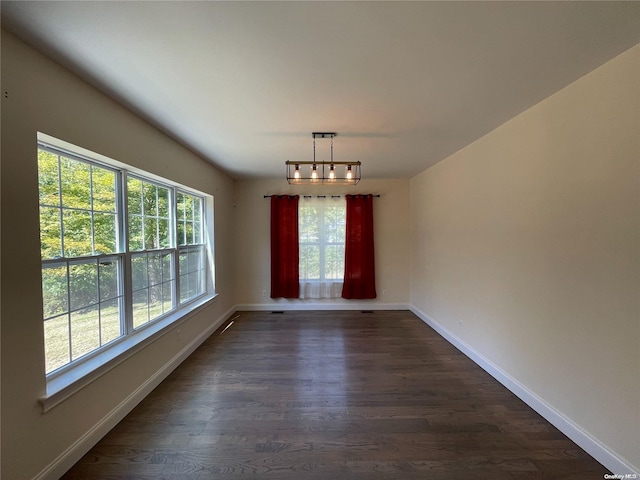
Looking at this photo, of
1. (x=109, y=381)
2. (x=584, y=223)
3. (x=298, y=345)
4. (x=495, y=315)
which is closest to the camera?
(x=584, y=223)

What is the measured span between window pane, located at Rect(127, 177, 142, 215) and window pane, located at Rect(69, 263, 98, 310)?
0.64 meters

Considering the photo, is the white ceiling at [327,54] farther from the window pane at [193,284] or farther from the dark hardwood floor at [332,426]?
the dark hardwood floor at [332,426]

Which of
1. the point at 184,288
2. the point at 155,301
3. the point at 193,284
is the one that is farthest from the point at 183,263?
the point at 155,301

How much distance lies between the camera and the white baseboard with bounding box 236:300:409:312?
475 centimetres

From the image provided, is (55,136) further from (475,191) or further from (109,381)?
(475,191)

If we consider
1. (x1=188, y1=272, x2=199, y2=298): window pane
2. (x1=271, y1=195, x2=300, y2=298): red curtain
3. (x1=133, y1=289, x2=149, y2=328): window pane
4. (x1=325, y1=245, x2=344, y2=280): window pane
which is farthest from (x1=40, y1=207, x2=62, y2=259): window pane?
(x1=325, y1=245, x2=344, y2=280): window pane

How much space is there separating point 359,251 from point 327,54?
3.59 metres

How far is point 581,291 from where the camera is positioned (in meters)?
1.68

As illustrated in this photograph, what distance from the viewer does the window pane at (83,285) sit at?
5.59 ft

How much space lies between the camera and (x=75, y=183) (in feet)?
5.73

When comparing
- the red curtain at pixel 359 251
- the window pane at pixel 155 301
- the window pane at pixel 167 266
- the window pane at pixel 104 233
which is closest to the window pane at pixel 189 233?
the window pane at pixel 167 266

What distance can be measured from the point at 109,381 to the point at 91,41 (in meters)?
2.22

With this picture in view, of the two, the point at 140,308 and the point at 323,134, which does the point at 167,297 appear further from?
the point at 323,134

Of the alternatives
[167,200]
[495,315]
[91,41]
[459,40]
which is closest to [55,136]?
[91,41]
